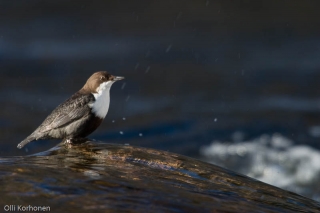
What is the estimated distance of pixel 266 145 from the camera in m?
11.2

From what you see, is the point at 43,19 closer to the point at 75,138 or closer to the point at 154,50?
the point at 154,50

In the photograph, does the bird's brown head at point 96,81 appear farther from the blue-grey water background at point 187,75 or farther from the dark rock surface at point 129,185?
the blue-grey water background at point 187,75

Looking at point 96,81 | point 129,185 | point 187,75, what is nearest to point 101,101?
point 96,81

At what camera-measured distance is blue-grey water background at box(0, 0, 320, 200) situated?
37.5 ft

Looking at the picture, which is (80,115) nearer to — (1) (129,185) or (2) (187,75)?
(1) (129,185)

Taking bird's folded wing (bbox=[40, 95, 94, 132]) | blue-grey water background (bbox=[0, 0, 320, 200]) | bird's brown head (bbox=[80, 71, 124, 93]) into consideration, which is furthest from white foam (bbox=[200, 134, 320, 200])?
bird's folded wing (bbox=[40, 95, 94, 132])

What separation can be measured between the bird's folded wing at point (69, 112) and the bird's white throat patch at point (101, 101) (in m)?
0.06

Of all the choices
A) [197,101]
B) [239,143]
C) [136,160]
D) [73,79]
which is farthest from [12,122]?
[136,160]

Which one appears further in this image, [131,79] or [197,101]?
[131,79]

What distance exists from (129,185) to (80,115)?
185 cm

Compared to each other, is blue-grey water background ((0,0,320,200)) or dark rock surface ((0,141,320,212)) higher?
blue-grey water background ((0,0,320,200))

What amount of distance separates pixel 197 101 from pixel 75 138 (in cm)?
641

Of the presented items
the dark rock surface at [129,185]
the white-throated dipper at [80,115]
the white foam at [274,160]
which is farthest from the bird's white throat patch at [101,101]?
the white foam at [274,160]

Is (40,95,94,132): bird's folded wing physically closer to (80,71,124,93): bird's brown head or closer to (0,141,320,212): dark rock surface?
(80,71,124,93): bird's brown head
